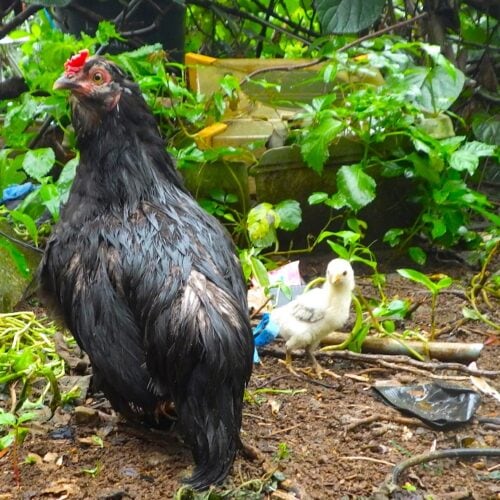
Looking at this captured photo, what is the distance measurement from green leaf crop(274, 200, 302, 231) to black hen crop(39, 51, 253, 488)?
138 centimetres

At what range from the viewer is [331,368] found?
4012 mm

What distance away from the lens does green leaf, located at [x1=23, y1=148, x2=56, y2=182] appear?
14.7ft

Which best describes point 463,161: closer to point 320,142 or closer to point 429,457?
point 320,142

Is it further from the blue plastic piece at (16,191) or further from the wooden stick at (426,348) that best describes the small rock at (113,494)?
the blue plastic piece at (16,191)

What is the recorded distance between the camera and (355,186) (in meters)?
4.85

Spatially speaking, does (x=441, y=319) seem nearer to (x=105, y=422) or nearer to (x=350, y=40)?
(x=105, y=422)

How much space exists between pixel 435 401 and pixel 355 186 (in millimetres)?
1585

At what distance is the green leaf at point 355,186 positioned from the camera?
4.82 metres

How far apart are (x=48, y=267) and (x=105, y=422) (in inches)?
25.9

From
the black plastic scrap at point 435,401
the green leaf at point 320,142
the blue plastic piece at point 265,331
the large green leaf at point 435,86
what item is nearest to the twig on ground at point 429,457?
the black plastic scrap at point 435,401

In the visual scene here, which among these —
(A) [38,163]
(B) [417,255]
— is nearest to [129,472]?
(A) [38,163]

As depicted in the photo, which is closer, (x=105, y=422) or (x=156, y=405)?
(x=156, y=405)

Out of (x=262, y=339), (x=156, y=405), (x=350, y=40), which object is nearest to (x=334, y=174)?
(x=350, y=40)

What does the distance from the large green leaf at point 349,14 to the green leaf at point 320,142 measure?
0.88 metres
